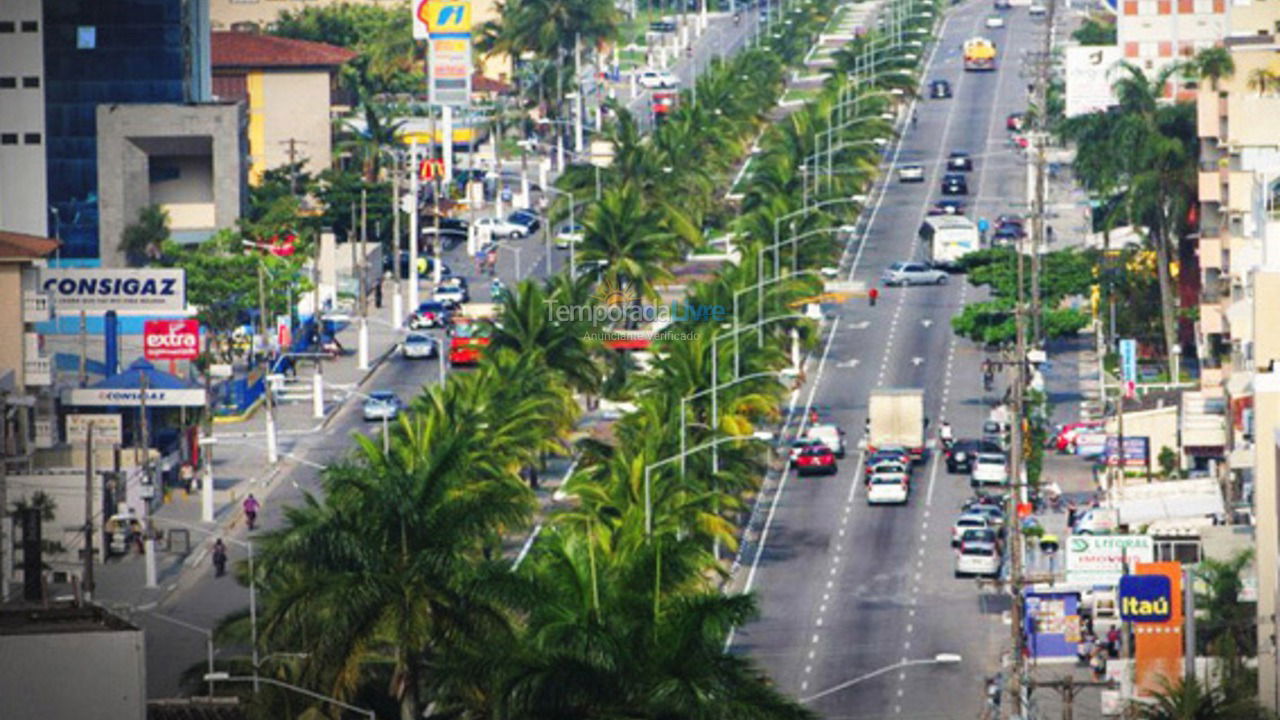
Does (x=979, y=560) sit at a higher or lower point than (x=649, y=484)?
lower

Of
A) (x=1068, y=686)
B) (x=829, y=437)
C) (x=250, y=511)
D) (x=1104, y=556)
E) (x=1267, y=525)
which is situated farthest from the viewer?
(x=829, y=437)

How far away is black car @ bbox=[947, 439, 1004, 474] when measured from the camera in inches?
7103

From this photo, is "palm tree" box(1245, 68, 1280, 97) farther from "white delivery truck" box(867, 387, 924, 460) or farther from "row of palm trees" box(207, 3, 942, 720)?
"row of palm trees" box(207, 3, 942, 720)

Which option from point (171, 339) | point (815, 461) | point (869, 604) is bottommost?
point (869, 604)

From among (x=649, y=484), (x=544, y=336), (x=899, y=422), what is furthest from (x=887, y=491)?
(x=649, y=484)

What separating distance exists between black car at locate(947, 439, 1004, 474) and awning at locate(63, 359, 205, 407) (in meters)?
29.8

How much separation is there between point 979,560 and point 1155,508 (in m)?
7.71

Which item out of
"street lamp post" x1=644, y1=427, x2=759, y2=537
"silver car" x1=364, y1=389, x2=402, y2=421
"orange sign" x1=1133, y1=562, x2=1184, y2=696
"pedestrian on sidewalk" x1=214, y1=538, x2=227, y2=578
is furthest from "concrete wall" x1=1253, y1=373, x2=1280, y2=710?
"silver car" x1=364, y1=389, x2=402, y2=421

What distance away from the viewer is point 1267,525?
126 meters

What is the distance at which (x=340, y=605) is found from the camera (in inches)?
4562

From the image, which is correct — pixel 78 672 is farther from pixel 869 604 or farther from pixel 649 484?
pixel 869 604

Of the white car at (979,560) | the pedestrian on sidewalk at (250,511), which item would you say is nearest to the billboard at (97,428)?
the pedestrian on sidewalk at (250,511)

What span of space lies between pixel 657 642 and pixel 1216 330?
88.1m

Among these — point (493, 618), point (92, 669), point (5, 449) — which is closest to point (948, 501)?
point (5, 449)
